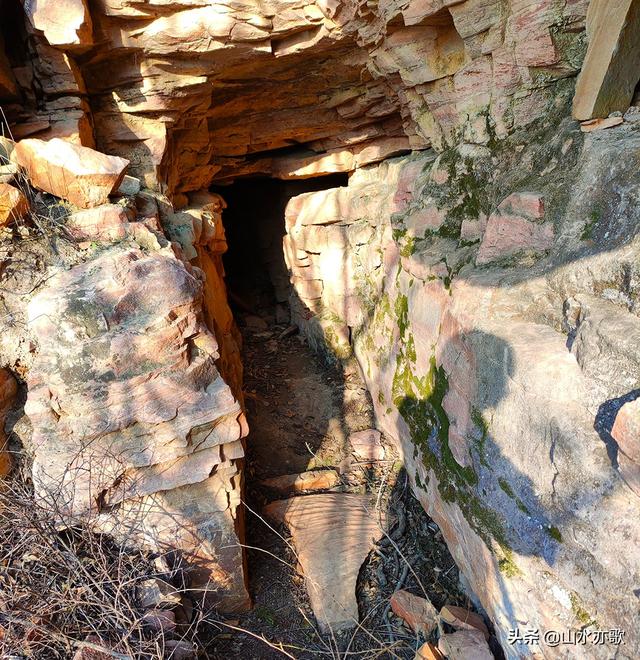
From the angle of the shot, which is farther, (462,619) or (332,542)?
(332,542)

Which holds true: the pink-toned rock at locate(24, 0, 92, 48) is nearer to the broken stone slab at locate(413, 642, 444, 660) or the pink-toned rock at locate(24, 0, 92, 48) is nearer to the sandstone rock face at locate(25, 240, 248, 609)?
the sandstone rock face at locate(25, 240, 248, 609)

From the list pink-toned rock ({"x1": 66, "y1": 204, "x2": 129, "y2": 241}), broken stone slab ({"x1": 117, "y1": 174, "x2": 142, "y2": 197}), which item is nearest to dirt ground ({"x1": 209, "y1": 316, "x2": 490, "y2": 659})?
pink-toned rock ({"x1": 66, "y1": 204, "x2": 129, "y2": 241})

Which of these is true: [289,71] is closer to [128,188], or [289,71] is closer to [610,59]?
[128,188]

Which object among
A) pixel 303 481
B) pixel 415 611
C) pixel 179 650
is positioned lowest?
pixel 415 611

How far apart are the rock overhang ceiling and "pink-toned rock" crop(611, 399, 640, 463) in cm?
232

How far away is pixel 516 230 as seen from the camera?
2773 millimetres

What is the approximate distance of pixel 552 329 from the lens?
2.29 m

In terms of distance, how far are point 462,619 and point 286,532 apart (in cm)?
148

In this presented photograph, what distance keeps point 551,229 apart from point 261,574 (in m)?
3.06

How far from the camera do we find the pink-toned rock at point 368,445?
14.6 ft

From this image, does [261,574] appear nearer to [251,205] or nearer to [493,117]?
[493,117]

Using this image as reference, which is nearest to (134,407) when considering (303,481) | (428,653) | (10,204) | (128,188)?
(10,204)

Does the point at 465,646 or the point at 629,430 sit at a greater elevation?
the point at 629,430

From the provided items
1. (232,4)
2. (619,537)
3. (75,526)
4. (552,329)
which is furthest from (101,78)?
(619,537)
